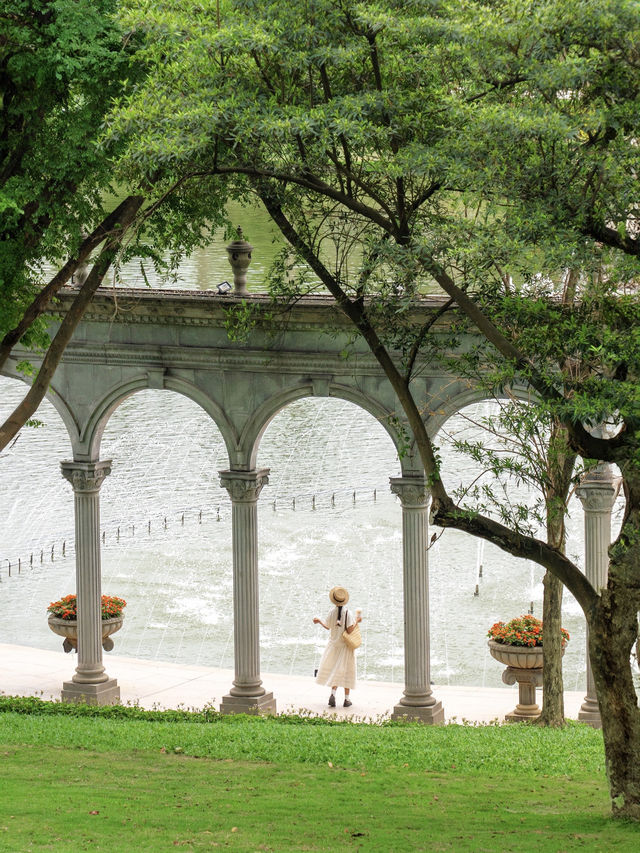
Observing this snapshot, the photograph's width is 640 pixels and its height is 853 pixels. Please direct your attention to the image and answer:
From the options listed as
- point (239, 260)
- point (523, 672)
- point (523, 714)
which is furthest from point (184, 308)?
point (523, 714)

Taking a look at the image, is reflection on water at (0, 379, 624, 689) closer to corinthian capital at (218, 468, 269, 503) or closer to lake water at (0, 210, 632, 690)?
lake water at (0, 210, 632, 690)

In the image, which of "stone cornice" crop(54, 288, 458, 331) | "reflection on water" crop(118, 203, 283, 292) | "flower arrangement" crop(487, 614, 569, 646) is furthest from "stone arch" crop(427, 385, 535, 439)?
"reflection on water" crop(118, 203, 283, 292)

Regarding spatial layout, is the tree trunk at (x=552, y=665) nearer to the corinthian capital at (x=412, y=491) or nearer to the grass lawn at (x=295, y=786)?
the grass lawn at (x=295, y=786)

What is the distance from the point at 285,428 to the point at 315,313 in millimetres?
27131

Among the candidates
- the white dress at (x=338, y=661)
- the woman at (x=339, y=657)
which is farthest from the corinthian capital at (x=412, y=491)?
the white dress at (x=338, y=661)

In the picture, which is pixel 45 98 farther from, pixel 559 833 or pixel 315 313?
pixel 559 833

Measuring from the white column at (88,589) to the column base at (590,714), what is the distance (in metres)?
5.94

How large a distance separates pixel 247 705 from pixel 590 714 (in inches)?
164

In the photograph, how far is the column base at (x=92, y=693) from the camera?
1591 cm

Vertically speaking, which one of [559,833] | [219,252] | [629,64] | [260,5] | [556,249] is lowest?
[559,833]

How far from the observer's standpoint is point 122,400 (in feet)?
52.5

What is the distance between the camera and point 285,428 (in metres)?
41.8

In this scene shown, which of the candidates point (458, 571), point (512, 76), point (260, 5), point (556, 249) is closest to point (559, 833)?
point (556, 249)

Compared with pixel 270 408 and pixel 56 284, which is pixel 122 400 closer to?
pixel 270 408
